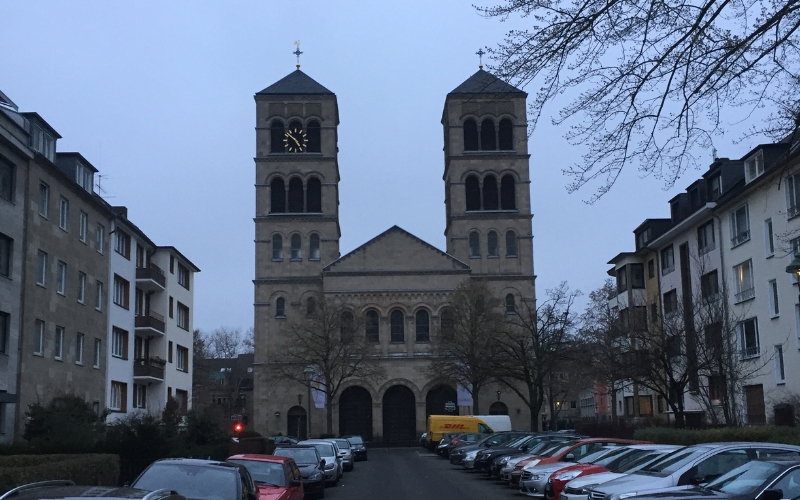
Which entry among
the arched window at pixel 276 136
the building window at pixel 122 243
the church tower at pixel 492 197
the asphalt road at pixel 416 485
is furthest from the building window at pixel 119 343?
the church tower at pixel 492 197

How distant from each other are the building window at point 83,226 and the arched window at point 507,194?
42244 mm

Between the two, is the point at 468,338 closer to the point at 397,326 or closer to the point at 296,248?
the point at 397,326

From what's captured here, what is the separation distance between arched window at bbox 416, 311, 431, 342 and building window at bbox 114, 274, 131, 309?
30.2 metres

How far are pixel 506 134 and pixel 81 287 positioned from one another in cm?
4587

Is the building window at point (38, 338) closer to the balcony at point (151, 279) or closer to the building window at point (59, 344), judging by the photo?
the building window at point (59, 344)

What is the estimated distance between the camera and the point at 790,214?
3506 cm

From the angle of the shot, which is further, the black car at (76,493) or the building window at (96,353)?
the building window at (96,353)

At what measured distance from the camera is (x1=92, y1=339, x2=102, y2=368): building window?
40.2 m

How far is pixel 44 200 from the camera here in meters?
34.6

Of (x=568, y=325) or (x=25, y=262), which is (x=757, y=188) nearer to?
(x=568, y=325)

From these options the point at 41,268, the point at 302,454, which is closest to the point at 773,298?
the point at 302,454

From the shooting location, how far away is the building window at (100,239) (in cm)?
4103

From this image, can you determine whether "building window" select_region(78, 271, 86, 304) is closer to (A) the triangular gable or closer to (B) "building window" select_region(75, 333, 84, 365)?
(B) "building window" select_region(75, 333, 84, 365)

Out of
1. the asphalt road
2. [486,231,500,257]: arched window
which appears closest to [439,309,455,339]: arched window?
[486,231,500,257]: arched window
